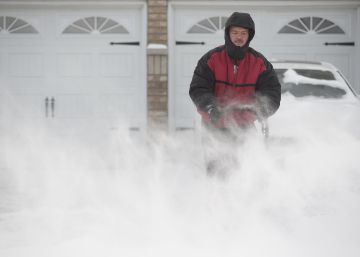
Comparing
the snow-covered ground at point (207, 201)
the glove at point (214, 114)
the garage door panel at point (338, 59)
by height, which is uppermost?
the garage door panel at point (338, 59)

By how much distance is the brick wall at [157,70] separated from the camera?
32.3ft

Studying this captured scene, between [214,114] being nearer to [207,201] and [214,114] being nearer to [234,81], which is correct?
[234,81]

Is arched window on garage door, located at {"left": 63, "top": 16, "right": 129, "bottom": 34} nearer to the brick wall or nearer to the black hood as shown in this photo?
the brick wall

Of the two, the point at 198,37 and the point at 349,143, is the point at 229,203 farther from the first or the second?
the point at 198,37

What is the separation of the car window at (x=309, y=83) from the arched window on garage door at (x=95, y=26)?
3.67m

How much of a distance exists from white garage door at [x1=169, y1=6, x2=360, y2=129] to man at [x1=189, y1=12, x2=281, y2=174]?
6.02 metres

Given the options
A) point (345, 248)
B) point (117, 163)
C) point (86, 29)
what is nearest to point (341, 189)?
point (345, 248)

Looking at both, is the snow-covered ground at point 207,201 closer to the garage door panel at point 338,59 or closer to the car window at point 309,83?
the car window at point 309,83

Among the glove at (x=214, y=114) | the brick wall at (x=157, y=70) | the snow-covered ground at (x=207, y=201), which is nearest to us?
the snow-covered ground at (x=207, y=201)

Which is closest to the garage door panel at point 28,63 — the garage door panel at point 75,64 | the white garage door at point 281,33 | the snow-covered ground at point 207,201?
the garage door panel at point 75,64

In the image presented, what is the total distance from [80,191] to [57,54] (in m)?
4.64

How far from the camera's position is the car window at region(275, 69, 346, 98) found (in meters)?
6.82

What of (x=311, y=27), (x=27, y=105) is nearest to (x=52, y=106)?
(x=27, y=105)

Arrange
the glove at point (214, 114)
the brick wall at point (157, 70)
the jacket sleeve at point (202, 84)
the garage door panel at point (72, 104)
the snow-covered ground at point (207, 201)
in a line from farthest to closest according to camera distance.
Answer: the garage door panel at point (72, 104)
the brick wall at point (157, 70)
the jacket sleeve at point (202, 84)
the glove at point (214, 114)
the snow-covered ground at point (207, 201)
